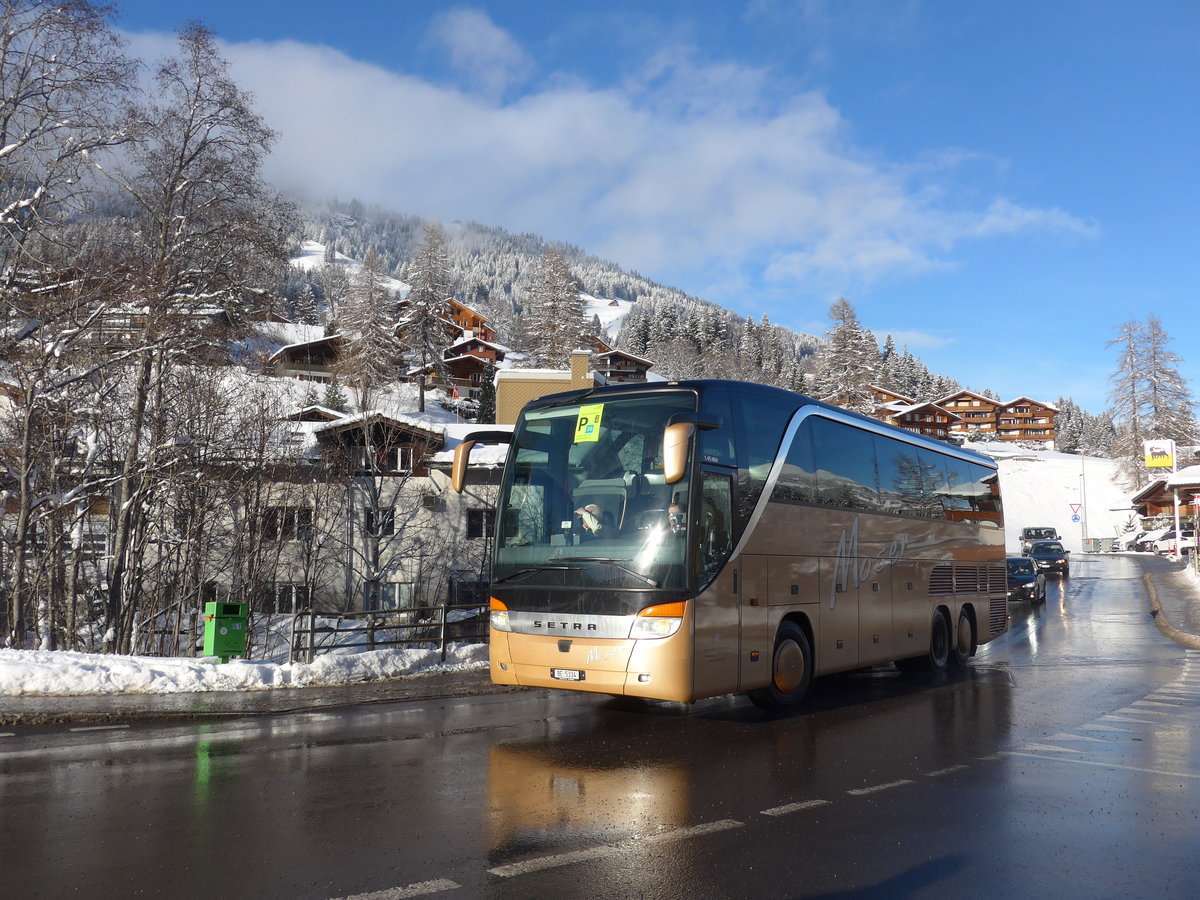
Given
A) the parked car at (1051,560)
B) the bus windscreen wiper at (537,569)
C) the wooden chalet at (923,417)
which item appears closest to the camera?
the bus windscreen wiper at (537,569)

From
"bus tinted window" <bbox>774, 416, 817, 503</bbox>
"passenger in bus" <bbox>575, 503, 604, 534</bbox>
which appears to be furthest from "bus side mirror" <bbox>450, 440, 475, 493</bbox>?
"bus tinted window" <bbox>774, 416, 817, 503</bbox>

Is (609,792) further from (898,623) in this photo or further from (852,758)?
(898,623)

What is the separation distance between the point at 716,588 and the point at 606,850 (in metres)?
4.37

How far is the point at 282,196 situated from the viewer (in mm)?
23391

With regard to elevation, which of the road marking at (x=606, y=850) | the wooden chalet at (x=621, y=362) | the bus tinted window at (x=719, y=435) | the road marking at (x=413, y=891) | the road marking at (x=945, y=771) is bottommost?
the road marking at (x=945, y=771)

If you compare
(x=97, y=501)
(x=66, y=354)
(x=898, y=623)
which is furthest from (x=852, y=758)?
(x=97, y=501)

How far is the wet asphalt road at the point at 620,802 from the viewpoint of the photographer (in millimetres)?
5066

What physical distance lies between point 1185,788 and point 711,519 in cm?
464

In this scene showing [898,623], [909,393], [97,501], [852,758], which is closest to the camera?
[852,758]

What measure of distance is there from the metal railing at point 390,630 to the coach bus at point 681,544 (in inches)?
232

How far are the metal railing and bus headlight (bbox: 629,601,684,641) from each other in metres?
7.17

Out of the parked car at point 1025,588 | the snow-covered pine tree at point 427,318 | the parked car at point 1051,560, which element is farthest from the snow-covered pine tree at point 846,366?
the parked car at point 1025,588

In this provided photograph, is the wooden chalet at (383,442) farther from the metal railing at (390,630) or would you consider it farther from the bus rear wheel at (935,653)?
the bus rear wheel at (935,653)

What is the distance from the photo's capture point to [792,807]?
21.9ft
